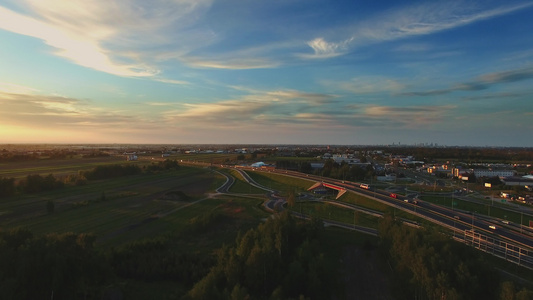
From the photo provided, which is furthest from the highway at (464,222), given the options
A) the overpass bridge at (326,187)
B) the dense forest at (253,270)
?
the dense forest at (253,270)

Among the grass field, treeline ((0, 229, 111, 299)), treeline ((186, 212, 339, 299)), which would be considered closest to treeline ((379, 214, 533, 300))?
Result: treeline ((186, 212, 339, 299))

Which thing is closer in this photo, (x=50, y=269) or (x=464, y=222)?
(x=50, y=269)

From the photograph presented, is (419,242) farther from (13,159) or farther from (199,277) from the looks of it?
(13,159)

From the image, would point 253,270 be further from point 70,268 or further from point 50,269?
point 50,269

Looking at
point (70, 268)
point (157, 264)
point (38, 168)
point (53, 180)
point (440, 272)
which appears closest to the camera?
point (70, 268)

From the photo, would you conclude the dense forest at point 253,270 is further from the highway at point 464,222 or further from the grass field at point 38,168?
the grass field at point 38,168

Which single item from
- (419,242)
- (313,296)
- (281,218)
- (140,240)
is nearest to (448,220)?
(419,242)

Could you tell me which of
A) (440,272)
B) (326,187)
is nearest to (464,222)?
(440,272)
